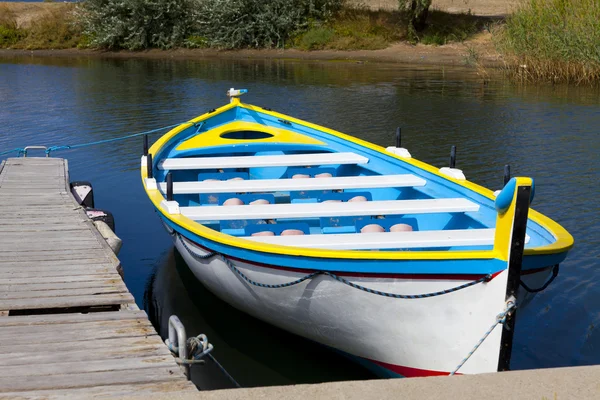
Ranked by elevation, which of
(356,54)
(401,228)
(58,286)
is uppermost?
(401,228)

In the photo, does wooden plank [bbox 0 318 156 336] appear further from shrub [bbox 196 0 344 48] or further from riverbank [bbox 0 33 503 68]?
shrub [bbox 196 0 344 48]

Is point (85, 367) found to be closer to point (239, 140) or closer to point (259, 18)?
point (239, 140)

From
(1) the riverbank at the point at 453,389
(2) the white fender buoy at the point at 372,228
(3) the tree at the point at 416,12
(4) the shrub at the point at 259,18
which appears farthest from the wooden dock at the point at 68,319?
(4) the shrub at the point at 259,18

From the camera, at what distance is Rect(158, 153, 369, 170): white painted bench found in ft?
24.7

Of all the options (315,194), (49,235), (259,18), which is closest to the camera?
(49,235)

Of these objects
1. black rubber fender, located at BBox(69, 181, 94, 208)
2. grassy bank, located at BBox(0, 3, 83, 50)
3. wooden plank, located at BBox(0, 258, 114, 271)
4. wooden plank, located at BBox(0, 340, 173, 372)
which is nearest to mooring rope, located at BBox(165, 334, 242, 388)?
wooden plank, located at BBox(0, 340, 173, 372)

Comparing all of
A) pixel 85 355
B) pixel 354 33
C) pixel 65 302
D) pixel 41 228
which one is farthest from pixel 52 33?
pixel 85 355

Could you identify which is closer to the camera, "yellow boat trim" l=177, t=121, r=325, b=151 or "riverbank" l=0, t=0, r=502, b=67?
"yellow boat trim" l=177, t=121, r=325, b=151

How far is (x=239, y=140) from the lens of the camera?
857cm

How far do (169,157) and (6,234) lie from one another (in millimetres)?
2251

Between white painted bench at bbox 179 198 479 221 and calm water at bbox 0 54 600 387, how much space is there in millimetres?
998

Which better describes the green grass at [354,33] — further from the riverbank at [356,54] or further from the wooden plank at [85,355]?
the wooden plank at [85,355]

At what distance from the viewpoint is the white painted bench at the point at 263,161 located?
7.52 metres

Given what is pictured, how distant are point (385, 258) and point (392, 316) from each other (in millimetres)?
449
